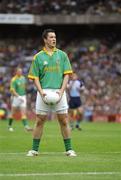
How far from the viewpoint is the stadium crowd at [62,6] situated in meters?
48.9

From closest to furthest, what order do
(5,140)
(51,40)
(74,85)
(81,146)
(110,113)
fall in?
(51,40) < (81,146) < (5,140) < (74,85) < (110,113)

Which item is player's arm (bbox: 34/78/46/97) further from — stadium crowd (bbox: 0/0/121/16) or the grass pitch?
stadium crowd (bbox: 0/0/121/16)

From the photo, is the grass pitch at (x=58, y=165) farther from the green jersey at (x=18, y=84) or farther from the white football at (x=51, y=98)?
the green jersey at (x=18, y=84)

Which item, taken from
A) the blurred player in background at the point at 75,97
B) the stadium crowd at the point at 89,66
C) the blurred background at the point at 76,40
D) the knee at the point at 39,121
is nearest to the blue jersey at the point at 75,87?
the blurred player in background at the point at 75,97

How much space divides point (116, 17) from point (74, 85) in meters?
20.3

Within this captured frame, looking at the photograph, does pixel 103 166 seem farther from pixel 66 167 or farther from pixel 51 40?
pixel 51 40

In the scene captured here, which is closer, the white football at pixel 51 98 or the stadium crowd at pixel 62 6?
the white football at pixel 51 98

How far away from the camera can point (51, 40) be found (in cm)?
1396

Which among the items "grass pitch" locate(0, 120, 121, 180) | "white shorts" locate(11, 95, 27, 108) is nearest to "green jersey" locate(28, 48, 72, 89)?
"grass pitch" locate(0, 120, 121, 180)

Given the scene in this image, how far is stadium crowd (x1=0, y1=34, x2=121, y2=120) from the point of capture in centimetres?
4194

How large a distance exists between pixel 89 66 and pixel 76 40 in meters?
5.65

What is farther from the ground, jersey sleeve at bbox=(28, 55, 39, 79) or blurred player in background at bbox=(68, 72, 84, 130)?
jersey sleeve at bbox=(28, 55, 39, 79)

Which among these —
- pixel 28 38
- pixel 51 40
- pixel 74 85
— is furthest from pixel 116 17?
pixel 51 40

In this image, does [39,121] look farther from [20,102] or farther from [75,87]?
[75,87]
